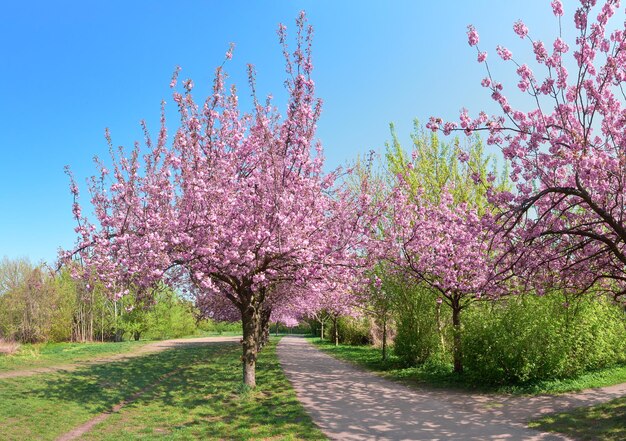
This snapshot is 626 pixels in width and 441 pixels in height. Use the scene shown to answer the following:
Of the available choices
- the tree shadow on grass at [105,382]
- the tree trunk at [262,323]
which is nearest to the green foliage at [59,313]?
the tree trunk at [262,323]

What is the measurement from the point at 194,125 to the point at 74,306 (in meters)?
45.5

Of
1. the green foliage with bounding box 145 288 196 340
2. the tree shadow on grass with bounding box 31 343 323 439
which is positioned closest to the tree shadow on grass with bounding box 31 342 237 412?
the tree shadow on grass with bounding box 31 343 323 439

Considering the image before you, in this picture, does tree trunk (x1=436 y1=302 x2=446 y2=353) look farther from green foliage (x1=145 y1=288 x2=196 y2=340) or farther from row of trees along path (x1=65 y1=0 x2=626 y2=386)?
green foliage (x1=145 y1=288 x2=196 y2=340)

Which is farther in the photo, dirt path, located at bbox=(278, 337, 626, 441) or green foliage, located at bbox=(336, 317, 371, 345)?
green foliage, located at bbox=(336, 317, 371, 345)

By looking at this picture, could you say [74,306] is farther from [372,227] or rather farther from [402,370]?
[372,227]

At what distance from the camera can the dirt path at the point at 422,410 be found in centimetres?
854

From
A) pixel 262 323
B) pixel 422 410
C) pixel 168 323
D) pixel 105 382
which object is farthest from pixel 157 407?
pixel 168 323

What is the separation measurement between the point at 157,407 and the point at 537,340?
1099 cm

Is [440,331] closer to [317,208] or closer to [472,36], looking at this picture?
[317,208]

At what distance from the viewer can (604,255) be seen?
9.82m

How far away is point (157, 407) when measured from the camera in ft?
41.3

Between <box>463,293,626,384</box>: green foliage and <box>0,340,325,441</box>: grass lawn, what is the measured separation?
5913mm

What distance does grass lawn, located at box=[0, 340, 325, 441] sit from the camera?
9.61 meters

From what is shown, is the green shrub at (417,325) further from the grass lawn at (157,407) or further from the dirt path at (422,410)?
the grass lawn at (157,407)
